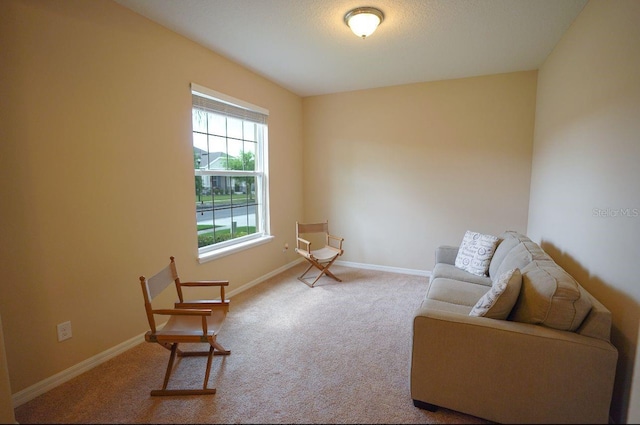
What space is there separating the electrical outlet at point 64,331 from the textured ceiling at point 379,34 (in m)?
2.23

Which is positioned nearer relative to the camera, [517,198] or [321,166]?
[517,198]

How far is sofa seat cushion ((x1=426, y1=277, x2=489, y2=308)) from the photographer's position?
2135mm

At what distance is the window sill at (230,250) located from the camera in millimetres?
2872

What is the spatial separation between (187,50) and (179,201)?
135 cm

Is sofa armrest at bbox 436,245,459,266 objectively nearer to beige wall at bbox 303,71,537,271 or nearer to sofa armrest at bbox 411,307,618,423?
beige wall at bbox 303,71,537,271

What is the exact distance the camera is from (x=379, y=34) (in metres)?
2.49

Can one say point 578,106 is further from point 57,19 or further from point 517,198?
point 57,19

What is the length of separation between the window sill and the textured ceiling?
6.58 feet

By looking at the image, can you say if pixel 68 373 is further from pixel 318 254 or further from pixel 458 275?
pixel 458 275

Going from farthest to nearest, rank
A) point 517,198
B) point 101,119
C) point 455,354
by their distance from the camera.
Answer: point 517,198 → point 101,119 → point 455,354

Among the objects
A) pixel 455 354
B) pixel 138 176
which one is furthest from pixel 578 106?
pixel 138 176

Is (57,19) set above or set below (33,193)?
above

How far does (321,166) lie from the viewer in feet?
14.5

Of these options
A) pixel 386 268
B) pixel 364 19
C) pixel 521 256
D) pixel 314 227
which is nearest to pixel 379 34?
pixel 364 19
